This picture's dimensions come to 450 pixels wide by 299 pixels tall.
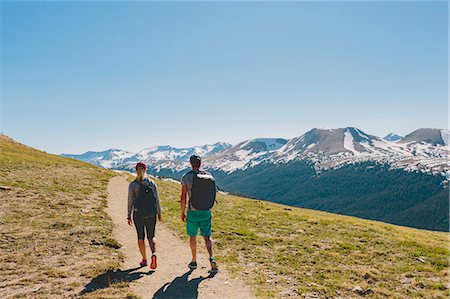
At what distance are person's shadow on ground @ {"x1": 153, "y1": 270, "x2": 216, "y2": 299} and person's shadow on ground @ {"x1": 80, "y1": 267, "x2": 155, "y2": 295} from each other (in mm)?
1358

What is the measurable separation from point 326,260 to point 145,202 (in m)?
8.98

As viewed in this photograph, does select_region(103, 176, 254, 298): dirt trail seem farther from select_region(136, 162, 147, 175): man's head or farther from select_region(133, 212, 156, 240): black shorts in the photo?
select_region(136, 162, 147, 175): man's head

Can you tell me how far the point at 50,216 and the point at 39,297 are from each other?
12.0 metres

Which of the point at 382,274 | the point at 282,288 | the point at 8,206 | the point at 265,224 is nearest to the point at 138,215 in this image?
the point at 282,288

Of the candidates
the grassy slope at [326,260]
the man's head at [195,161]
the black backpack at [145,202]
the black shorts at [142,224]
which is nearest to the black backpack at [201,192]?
the man's head at [195,161]

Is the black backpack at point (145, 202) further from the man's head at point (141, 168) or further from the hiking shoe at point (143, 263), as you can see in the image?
the hiking shoe at point (143, 263)

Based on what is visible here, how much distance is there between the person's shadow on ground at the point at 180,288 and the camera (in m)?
9.72

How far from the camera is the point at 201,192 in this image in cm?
1161

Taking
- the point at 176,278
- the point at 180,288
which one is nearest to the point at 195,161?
the point at 176,278

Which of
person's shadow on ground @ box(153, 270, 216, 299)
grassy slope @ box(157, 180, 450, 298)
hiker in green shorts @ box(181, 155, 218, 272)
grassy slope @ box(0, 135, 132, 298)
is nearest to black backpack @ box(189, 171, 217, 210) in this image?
hiker in green shorts @ box(181, 155, 218, 272)

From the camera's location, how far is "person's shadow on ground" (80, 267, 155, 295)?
33.2ft

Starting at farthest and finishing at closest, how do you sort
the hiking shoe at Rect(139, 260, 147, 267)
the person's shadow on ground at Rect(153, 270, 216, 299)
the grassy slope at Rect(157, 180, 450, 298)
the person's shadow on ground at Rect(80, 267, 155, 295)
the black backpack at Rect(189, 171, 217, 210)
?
the hiking shoe at Rect(139, 260, 147, 267), the black backpack at Rect(189, 171, 217, 210), the grassy slope at Rect(157, 180, 450, 298), the person's shadow on ground at Rect(80, 267, 155, 295), the person's shadow on ground at Rect(153, 270, 216, 299)

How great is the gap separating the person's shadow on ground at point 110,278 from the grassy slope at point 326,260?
3.89 meters

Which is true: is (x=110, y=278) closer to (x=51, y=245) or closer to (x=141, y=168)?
(x=141, y=168)
